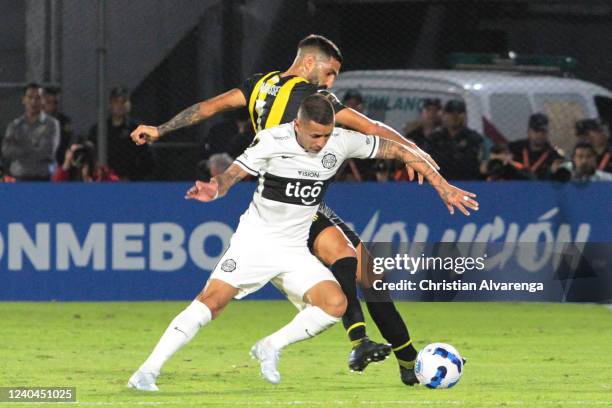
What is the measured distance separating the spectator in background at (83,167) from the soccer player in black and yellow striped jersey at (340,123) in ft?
17.2

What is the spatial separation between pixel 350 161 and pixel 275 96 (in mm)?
5830

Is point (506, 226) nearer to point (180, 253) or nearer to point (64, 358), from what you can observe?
point (180, 253)

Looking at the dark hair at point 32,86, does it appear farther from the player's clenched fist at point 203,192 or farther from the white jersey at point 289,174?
the player's clenched fist at point 203,192

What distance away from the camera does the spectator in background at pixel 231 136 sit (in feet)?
49.0

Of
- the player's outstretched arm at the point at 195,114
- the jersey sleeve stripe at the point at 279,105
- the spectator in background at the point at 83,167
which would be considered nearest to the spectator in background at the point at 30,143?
the spectator in background at the point at 83,167

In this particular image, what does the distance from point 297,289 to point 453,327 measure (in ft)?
13.9

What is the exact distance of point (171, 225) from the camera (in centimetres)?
1431

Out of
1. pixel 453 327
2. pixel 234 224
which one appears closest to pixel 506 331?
pixel 453 327

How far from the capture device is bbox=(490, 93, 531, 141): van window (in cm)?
1600

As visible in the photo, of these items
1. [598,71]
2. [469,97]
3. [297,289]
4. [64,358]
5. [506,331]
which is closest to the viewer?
[297,289]

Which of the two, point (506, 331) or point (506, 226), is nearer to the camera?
point (506, 331)

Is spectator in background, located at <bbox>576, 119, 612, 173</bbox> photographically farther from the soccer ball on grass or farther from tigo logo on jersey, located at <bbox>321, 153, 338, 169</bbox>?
tigo logo on jersey, located at <bbox>321, 153, 338, 169</bbox>

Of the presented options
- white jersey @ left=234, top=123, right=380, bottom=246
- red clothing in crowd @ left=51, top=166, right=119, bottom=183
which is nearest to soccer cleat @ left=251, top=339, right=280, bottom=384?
white jersey @ left=234, top=123, right=380, bottom=246

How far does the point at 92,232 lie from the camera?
14.2 meters
